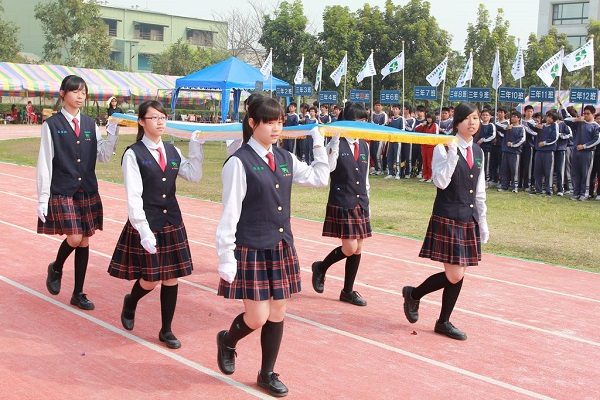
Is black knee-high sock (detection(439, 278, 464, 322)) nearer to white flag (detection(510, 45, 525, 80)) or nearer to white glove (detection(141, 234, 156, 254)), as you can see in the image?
white glove (detection(141, 234, 156, 254))

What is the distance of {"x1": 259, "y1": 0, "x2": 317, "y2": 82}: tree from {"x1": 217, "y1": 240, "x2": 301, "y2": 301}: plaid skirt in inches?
1159

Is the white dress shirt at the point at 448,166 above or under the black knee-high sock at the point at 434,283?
above

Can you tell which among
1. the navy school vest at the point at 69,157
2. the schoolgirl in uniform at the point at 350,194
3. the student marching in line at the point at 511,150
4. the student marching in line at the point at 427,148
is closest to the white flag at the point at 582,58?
the student marching in line at the point at 511,150

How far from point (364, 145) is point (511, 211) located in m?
7.52

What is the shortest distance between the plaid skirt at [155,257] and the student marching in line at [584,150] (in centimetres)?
1192

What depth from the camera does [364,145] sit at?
23.2 ft

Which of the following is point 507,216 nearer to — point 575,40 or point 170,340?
point 170,340

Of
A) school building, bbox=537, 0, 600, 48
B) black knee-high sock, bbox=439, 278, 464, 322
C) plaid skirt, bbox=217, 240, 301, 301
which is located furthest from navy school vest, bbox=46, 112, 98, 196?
school building, bbox=537, 0, 600, 48

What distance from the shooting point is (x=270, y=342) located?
476 cm

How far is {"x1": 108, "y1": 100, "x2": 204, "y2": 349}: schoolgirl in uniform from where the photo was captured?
5.48 meters

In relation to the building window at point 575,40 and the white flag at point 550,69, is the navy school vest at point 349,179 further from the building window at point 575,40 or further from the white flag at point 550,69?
the building window at point 575,40

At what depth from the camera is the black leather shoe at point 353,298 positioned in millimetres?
7117

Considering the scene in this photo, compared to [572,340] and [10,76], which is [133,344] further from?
[10,76]

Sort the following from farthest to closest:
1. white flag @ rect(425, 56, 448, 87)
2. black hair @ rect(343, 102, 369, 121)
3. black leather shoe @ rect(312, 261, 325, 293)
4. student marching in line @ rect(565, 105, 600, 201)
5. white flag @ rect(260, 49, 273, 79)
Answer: white flag @ rect(260, 49, 273, 79)
white flag @ rect(425, 56, 448, 87)
student marching in line @ rect(565, 105, 600, 201)
black leather shoe @ rect(312, 261, 325, 293)
black hair @ rect(343, 102, 369, 121)
